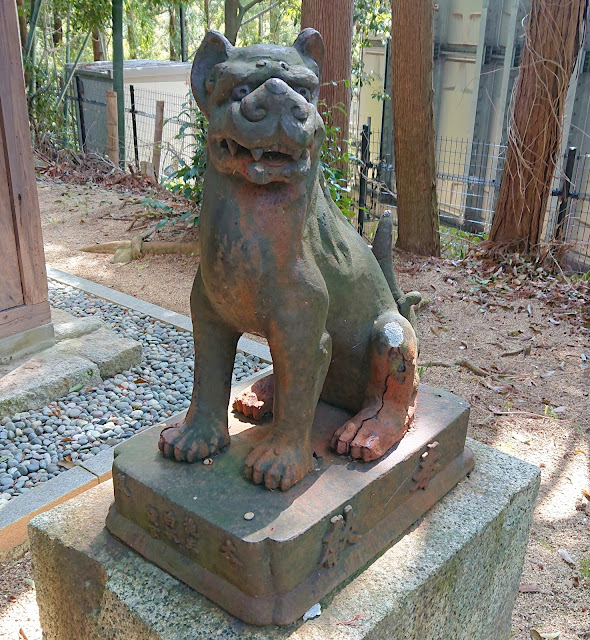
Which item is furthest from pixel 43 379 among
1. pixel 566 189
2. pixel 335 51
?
pixel 566 189

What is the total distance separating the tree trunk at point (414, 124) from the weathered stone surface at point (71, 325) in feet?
10.6

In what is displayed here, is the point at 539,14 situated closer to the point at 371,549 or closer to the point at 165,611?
the point at 371,549

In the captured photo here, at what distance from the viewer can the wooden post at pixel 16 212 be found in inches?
141

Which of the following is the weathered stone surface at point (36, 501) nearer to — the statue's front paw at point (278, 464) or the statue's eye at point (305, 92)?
the statue's front paw at point (278, 464)

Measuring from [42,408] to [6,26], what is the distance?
214cm

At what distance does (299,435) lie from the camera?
5.35ft

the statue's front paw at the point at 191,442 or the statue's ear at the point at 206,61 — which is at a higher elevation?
the statue's ear at the point at 206,61

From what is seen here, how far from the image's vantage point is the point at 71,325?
4297 mm

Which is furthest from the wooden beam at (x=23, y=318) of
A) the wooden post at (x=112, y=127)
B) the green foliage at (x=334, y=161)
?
the wooden post at (x=112, y=127)

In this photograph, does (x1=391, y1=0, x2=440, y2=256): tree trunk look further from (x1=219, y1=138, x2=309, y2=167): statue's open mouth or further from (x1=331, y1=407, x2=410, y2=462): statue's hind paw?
(x1=219, y1=138, x2=309, y2=167): statue's open mouth

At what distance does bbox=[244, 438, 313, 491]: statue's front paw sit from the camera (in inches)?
63.2

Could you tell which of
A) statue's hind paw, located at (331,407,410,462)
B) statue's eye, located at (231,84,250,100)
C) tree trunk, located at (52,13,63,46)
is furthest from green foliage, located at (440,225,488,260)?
tree trunk, located at (52,13,63,46)

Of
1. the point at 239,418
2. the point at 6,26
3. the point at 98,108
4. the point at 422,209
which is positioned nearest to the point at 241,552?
the point at 239,418

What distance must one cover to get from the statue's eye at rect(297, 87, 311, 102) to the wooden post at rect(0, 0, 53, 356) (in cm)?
280
